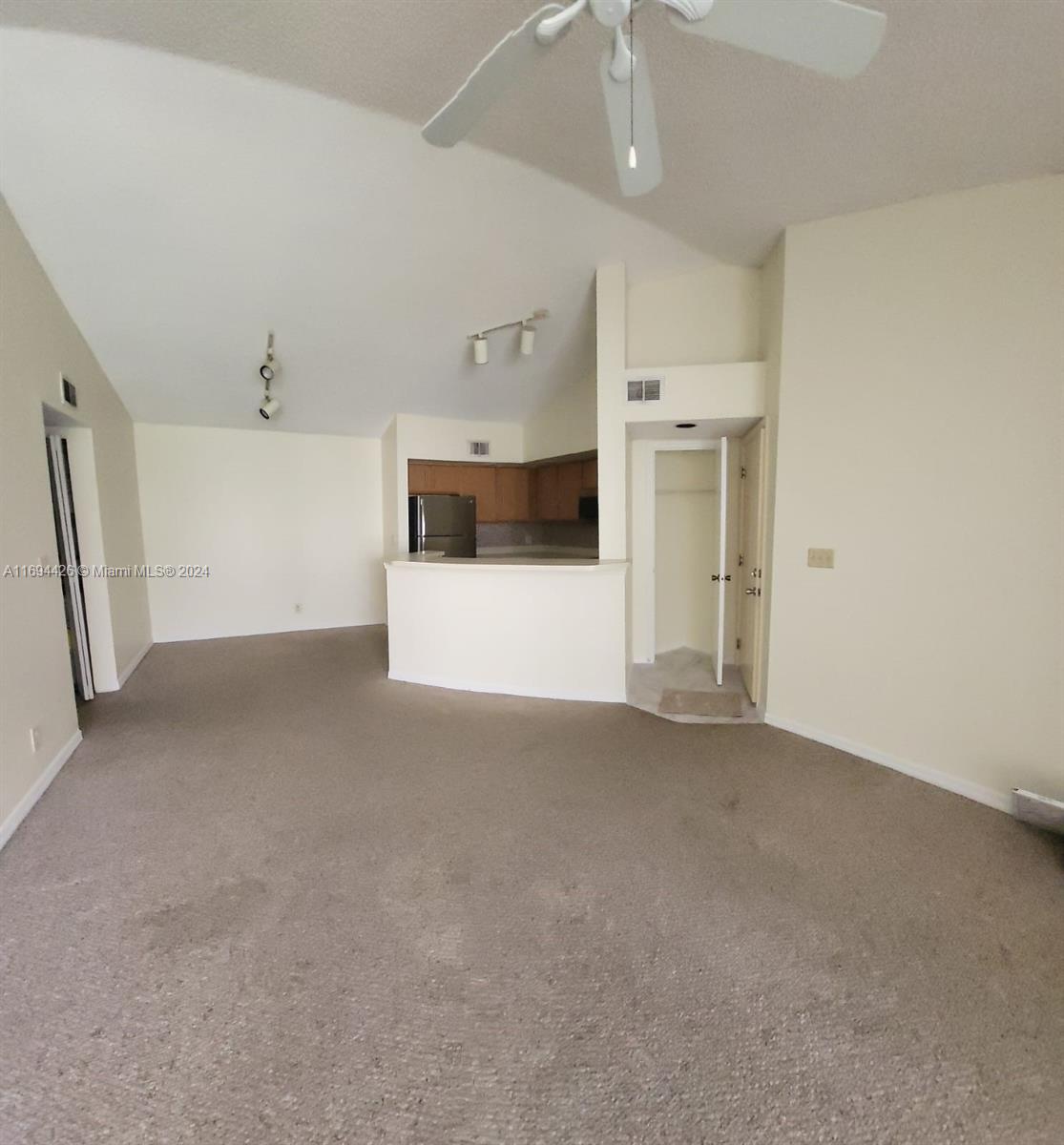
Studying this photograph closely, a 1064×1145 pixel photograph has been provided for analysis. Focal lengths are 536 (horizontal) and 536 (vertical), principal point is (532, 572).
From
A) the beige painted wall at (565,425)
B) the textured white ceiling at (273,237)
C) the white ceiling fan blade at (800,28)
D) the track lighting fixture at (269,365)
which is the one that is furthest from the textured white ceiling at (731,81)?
the beige painted wall at (565,425)

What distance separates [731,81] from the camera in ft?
6.98

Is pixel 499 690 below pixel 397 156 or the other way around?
below

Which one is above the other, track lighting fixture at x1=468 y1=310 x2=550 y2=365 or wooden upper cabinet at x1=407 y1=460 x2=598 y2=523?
track lighting fixture at x1=468 y1=310 x2=550 y2=365

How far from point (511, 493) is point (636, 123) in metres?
4.81

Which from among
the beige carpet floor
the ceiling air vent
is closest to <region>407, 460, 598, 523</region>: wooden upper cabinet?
the ceiling air vent

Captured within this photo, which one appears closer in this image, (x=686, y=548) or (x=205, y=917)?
(x=205, y=917)

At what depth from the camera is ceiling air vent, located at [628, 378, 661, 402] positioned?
11.9ft

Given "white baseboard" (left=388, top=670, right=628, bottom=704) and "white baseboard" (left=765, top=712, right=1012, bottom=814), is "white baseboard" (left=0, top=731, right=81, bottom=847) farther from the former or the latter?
"white baseboard" (left=765, top=712, right=1012, bottom=814)

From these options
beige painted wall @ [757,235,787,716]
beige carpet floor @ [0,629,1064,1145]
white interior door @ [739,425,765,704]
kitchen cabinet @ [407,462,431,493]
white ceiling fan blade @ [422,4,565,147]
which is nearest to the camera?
beige carpet floor @ [0,629,1064,1145]

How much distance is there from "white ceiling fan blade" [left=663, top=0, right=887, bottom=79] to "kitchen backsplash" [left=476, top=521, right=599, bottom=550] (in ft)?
15.9

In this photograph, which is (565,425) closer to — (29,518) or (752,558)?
(752,558)

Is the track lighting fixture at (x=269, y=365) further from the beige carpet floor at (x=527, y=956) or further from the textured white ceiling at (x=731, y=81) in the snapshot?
the beige carpet floor at (x=527, y=956)

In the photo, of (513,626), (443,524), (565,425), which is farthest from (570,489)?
(513,626)

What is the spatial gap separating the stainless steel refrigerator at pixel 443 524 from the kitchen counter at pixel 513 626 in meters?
1.32
